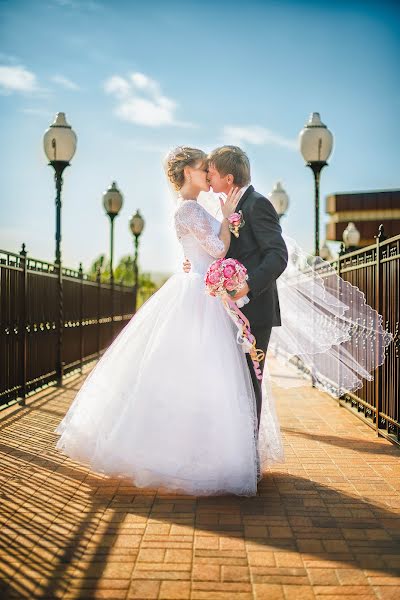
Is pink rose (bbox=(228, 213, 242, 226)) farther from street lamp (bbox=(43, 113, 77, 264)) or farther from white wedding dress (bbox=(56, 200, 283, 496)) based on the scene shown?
street lamp (bbox=(43, 113, 77, 264))

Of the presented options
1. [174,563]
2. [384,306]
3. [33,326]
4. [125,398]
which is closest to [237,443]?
[125,398]

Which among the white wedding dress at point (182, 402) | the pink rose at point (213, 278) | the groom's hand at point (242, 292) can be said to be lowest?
the white wedding dress at point (182, 402)

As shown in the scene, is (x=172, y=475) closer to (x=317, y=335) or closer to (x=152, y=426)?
(x=152, y=426)

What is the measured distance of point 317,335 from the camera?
20.1ft

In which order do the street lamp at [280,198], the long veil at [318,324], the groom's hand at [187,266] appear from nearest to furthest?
1. the groom's hand at [187,266]
2. the long veil at [318,324]
3. the street lamp at [280,198]

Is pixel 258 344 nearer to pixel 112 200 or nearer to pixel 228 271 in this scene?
pixel 228 271

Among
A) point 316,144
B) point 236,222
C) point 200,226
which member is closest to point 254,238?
point 236,222

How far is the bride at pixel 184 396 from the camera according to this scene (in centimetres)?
455

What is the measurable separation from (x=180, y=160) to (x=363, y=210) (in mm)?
67123

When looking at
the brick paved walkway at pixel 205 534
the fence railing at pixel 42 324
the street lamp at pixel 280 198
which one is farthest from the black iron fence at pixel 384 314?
the street lamp at pixel 280 198

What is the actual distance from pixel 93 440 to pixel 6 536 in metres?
1.16

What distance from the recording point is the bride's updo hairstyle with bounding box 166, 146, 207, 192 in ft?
16.8

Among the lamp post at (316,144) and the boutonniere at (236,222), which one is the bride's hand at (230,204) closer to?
the boutonniere at (236,222)

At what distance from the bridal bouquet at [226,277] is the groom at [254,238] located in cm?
14
